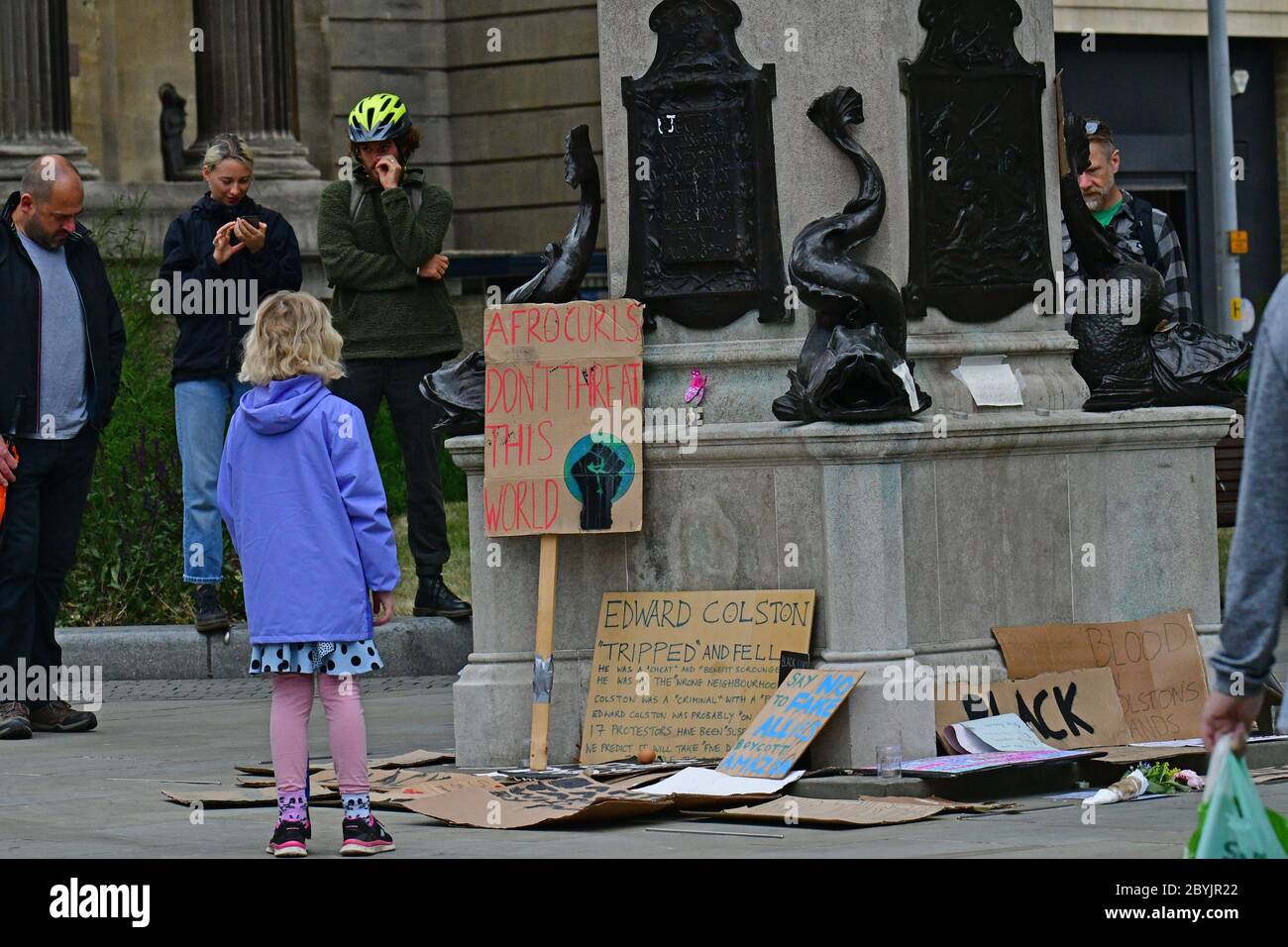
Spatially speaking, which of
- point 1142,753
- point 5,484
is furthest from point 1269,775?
point 5,484

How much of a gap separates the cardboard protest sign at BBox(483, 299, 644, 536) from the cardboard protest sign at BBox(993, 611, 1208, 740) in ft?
4.67

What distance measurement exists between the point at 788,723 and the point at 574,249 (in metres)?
2.05

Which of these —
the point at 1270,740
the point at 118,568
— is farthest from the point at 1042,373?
the point at 118,568

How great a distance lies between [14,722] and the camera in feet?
33.8

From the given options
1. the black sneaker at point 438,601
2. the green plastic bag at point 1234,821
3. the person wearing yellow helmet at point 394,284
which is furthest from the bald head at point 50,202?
the green plastic bag at point 1234,821

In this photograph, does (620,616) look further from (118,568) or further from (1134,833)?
(118,568)

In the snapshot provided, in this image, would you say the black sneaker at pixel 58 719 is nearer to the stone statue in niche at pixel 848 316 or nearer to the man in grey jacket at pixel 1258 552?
the stone statue in niche at pixel 848 316

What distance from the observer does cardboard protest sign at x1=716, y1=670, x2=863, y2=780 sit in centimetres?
817

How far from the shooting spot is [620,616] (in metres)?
8.98

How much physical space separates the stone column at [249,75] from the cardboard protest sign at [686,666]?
1807 centimetres

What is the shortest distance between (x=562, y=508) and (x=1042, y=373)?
183cm

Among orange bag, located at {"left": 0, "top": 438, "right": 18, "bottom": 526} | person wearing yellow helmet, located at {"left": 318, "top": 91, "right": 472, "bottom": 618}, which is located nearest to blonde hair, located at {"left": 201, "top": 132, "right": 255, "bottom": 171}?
person wearing yellow helmet, located at {"left": 318, "top": 91, "right": 472, "bottom": 618}

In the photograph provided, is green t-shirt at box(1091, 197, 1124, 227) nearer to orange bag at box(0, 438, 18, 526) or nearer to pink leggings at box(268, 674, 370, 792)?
orange bag at box(0, 438, 18, 526)

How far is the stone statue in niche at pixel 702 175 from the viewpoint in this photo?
9047mm
